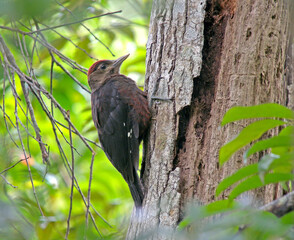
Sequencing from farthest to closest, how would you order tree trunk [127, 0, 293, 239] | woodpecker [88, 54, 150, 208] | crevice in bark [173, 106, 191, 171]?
1. woodpecker [88, 54, 150, 208]
2. crevice in bark [173, 106, 191, 171]
3. tree trunk [127, 0, 293, 239]

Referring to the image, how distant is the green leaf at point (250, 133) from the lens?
1.31 meters

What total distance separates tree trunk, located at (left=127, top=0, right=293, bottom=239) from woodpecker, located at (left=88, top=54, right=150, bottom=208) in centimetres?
31

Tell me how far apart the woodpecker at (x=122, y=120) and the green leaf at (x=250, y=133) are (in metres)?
1.61

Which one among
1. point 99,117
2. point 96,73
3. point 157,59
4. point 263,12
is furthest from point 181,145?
point 96,73

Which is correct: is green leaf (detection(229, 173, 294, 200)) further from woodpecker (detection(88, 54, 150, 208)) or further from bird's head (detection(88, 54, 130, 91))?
bird's head (detection(88, 54, 130, 91))

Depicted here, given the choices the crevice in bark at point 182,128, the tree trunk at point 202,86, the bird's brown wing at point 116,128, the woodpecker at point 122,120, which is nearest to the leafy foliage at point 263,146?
the tree trunk at point 202,86

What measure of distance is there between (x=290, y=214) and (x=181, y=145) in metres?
1.61

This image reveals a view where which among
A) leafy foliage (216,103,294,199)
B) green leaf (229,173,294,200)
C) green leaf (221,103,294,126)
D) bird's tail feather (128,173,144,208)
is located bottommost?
bird's tail feather (128,173,144,208)

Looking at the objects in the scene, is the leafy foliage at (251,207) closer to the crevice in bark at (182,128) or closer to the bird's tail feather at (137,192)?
the crevice in bark at (182,128)

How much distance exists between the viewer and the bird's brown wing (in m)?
3.37

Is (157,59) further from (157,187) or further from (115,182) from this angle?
(115,182)

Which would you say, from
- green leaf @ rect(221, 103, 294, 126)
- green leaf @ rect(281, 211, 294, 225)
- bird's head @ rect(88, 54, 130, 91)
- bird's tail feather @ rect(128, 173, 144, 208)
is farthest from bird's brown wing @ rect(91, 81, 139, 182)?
green leaf @ rect(281, 211, 294, 225)

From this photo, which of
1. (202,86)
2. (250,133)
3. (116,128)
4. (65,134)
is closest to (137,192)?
(116,128)

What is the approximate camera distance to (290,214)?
1038mm
